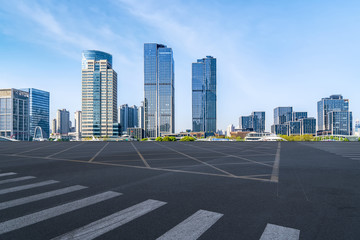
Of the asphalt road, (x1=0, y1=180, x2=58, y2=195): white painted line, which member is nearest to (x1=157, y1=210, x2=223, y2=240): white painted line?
the asphalt road

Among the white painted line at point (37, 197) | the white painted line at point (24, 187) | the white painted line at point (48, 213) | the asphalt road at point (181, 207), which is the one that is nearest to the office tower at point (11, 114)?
the white painted line at point (24, 187)

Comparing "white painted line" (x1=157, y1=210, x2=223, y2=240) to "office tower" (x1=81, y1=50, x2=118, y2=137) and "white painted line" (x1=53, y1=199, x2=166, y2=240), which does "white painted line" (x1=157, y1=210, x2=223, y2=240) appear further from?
"office tower" (x1=81, y1=50, x2=118, y2=137)

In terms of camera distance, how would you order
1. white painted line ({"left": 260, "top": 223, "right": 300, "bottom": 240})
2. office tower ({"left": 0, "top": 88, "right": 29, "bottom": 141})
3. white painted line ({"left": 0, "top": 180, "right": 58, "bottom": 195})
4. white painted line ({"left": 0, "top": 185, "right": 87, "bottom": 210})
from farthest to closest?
1. office tower ({"left": 0, "top": 88, "right": 29, "bottom": 141})
2. white painted line ({"left": 0, "top": 180, "right": 58, "bottom": 195})
3. white painted line ({"left": 0, "top": 185, "right": 87, "bottom": 210})
4. white painted line ({"left": 260, "top": 223, "right": 300, "bottom": 240})

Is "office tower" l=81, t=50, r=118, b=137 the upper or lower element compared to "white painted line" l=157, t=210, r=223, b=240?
upper

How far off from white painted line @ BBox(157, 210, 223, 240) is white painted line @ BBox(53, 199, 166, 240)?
90cm

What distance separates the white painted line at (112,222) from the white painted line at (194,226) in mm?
903

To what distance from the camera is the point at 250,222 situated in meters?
3.35

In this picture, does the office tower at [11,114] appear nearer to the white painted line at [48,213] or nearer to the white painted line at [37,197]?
the white painted line at [37,197]

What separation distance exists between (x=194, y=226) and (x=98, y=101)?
6791 inches

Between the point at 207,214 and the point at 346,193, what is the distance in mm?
4178

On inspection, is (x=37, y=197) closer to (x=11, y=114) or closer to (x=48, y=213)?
(x=48, y=213)

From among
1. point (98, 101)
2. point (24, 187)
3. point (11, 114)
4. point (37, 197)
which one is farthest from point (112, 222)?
point (11, 114)

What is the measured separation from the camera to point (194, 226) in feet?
10.5

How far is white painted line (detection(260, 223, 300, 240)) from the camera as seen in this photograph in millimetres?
2848
